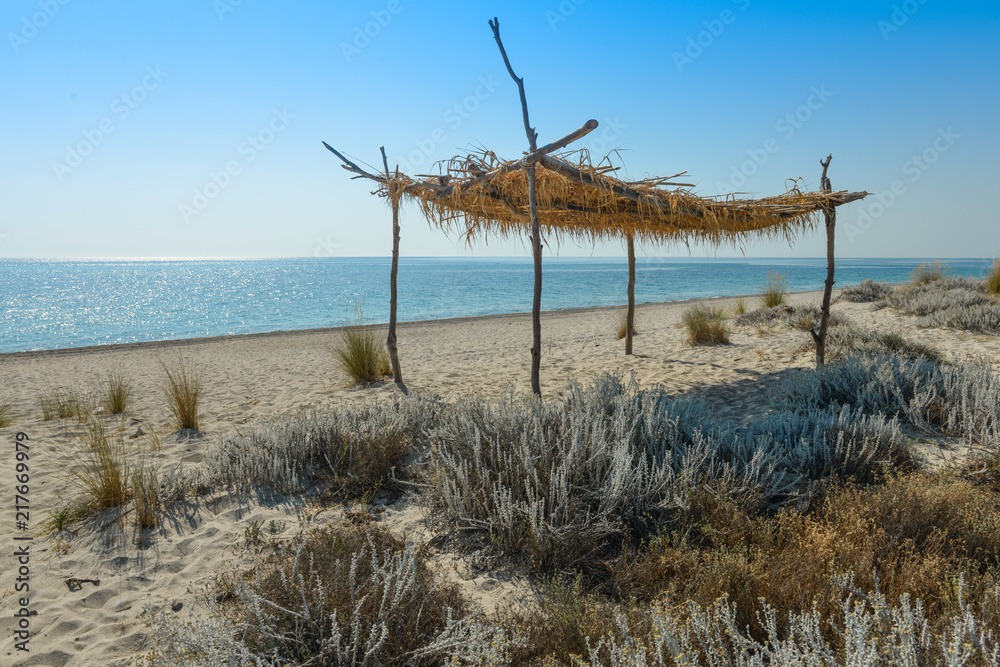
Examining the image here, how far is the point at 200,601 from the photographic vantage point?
90.2 inches

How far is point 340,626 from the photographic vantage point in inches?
72.9

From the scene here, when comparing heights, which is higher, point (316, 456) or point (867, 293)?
point (867, 293)

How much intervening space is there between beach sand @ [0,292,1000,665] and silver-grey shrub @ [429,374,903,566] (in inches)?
12.8

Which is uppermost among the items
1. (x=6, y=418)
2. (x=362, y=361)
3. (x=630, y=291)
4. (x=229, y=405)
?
(x=630, y=291)

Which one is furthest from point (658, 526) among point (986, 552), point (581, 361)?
point (581, 361)

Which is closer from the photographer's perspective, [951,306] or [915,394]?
[915,394]

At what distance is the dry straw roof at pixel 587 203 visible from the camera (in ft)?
15.3

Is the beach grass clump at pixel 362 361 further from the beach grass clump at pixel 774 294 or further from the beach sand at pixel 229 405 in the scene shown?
the beach grass clump at pixel 774 294

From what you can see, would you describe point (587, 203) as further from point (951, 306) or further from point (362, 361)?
point (951, 306)

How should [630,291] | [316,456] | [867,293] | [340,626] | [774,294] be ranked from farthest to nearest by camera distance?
[867,293], [774,294], [630,291], [316,456], [340,626]

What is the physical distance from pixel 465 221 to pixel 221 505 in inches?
166

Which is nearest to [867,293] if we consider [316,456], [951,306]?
[951,306]

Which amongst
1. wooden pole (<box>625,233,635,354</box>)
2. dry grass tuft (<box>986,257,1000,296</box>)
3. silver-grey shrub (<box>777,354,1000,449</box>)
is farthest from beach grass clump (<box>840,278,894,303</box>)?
silver-grey shrub (<box>777,354,1000,449</box>)

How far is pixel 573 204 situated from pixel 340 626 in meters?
4.94
